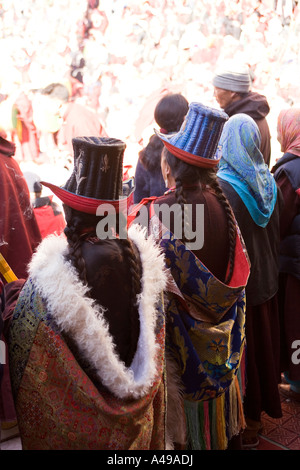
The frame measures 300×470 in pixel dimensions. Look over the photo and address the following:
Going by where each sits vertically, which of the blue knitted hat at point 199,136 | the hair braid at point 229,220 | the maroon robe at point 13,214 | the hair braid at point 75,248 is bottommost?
the maroon robe at point 13,214

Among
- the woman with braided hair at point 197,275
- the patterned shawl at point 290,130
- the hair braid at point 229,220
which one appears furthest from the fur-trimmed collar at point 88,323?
the patterned shawl at point 290,130

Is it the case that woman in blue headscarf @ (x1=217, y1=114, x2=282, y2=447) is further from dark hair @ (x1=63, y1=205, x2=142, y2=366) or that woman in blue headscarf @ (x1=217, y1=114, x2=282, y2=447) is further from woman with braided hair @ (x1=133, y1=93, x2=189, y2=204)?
dark hair @ (x1=63, y1=205, x2=142, y2=366)

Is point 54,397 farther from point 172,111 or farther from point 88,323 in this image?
point 172,111

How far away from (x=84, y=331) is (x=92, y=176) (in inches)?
15.7

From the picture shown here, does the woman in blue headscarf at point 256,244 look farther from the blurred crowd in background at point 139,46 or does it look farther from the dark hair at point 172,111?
the blurred crowd in background at point 139,46

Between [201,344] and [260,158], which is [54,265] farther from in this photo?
[260,158]

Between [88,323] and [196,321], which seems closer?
[88,323]

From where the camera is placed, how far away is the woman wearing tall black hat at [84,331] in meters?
1.23

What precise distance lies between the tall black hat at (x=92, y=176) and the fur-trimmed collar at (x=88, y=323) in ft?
0.45

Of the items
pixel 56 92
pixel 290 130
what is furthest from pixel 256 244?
pixel 56 92

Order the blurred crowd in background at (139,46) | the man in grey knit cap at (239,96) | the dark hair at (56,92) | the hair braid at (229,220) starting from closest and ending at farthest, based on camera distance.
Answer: the hair braid at (229,220) < the man in grey knit cap at (239,96) < the dark hair at (56,92) < the blurred crowd in background at (139,46)

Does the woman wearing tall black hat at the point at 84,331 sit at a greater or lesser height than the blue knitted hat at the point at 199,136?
lesser

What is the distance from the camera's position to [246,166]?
2.31 m
